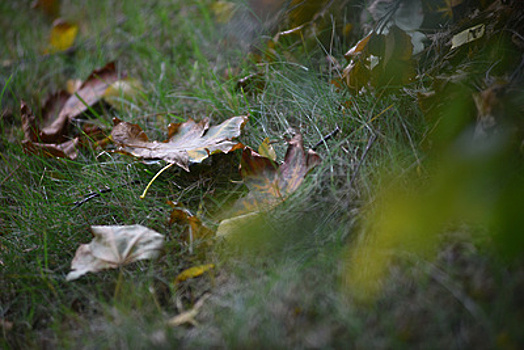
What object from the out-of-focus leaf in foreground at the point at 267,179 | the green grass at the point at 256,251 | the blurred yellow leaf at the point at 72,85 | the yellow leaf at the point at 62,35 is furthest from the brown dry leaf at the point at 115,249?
the yellow leaf at the point at 62,35

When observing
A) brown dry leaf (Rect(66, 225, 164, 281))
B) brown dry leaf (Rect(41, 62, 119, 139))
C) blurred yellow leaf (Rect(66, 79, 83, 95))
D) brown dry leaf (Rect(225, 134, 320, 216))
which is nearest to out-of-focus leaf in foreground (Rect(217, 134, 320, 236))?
brown dry leaf (Rect(225, 134, 320, 216))

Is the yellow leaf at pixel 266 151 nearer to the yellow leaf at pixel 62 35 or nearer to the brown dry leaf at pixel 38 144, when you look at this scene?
the brown dry leaf at pixel 38 144

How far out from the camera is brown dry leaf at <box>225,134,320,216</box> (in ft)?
3.56

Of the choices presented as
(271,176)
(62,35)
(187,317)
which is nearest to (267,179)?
(271,176)

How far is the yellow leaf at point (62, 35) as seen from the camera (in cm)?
221

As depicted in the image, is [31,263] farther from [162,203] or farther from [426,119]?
[426,119]

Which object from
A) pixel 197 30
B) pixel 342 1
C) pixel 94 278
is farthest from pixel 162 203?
pixel 197 30

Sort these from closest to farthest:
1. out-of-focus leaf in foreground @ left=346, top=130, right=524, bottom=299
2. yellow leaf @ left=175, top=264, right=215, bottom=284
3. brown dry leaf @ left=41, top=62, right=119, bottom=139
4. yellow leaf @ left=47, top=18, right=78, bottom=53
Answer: out-of-focus leaf in foreground @ left=346, top=130, right=524, bottom=299, yellow leaf @ left=175, top=264, right=215, bottom=284, brown dry leaf @ left=41, top=62, right=119, bottom=139, yellow leaf @ left=47, top=18, right=78, bottom=53

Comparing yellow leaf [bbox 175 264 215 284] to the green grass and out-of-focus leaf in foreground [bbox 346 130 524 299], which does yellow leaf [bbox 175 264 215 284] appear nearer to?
the green grass

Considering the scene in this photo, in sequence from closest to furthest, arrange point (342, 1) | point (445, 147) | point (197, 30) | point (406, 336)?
point (406, 336), point (445, 147), point (342, 1), point (197, 30)

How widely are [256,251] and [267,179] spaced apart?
0.21 meters

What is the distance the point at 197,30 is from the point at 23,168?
40.6 inches

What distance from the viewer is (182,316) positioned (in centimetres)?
88

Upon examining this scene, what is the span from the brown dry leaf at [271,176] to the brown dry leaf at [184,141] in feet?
0.31
